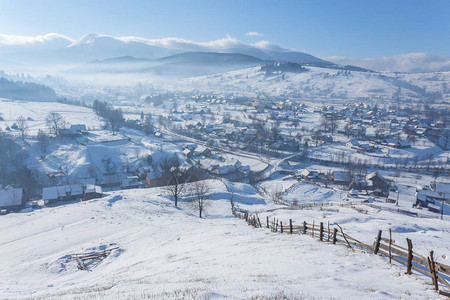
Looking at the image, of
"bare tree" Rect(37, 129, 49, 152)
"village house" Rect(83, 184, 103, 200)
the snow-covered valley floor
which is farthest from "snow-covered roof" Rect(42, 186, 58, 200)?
"bare tree" Rect(37, 129, 49, 152)

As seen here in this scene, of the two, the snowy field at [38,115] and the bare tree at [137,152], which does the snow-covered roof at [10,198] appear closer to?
the bare tree at [137,152]

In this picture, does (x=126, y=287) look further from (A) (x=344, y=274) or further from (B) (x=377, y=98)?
(B) (x=377, y=98)

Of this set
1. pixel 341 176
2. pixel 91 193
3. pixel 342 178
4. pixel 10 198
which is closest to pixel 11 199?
pixel 10 198

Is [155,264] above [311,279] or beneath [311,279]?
beneath

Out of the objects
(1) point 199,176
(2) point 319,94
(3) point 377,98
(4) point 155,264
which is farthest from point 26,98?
(3) point 377,98

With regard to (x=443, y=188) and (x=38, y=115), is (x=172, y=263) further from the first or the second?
(x=38, y=115)

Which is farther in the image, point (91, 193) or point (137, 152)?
point (137, 152)

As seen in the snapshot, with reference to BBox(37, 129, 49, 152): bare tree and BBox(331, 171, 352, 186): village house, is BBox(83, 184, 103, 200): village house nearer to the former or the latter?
BBox(37, 129, 49, 152): bare tree

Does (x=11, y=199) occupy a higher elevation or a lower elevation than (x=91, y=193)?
higher
